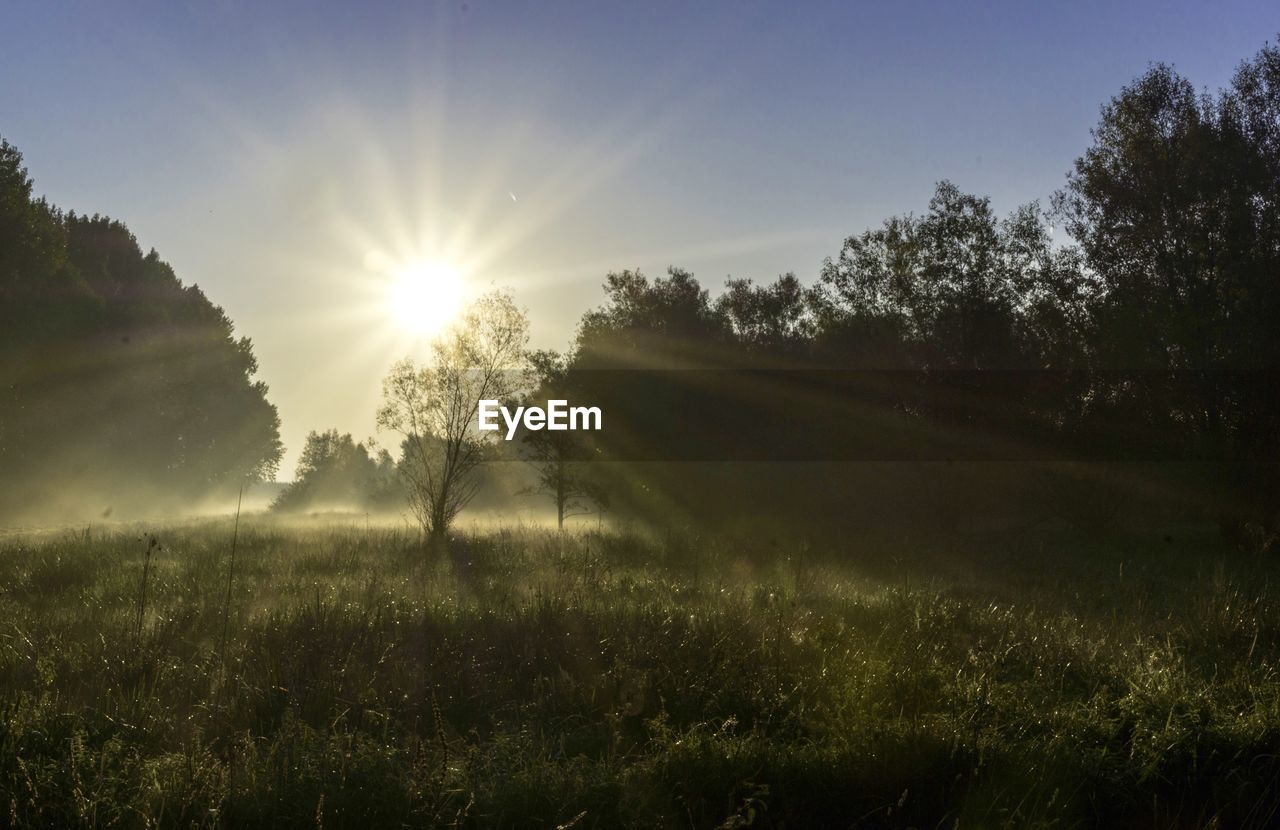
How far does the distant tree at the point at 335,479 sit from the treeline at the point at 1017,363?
36.3 metres

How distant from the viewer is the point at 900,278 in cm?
2664

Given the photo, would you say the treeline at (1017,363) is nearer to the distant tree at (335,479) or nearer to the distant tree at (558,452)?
the distant tree at (558,452)

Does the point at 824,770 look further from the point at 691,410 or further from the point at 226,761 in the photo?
the point at 691,410

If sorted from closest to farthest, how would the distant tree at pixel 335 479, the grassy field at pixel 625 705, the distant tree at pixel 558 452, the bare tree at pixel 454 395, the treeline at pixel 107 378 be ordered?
1. the grassy field at pixel 625 705
2. the bare tree at pixel 454 395
3. the distant tree at pixel 558 452
4. the treeline at pixel 107 378
5. the distant tree at pixel 335 479

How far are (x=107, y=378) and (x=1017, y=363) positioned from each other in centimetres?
4277

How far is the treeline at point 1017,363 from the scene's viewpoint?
19.1 metres

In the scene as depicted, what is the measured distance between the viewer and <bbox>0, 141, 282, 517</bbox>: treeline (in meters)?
34.0

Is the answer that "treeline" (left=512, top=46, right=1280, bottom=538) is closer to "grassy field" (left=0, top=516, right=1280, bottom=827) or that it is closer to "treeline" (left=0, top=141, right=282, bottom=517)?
"grassy field" (left=0, top=516, right=1280, bottom=827)

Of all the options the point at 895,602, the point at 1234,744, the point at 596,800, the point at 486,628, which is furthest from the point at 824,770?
the point at 895,602

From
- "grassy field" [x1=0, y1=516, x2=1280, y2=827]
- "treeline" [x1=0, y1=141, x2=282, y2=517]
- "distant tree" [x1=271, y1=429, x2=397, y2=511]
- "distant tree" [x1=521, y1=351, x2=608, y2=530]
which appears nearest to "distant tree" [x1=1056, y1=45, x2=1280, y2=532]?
"grassy field" [x1=0, y1=516, x2=1280, y2=827]

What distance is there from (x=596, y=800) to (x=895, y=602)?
630 cm

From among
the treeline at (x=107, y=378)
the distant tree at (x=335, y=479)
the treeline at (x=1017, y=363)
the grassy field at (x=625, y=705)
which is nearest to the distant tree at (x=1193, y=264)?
the treeline at (x=1017, y=363)

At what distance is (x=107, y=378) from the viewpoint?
40.6 metres

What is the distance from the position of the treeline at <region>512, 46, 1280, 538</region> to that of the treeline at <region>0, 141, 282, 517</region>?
79.4ft
